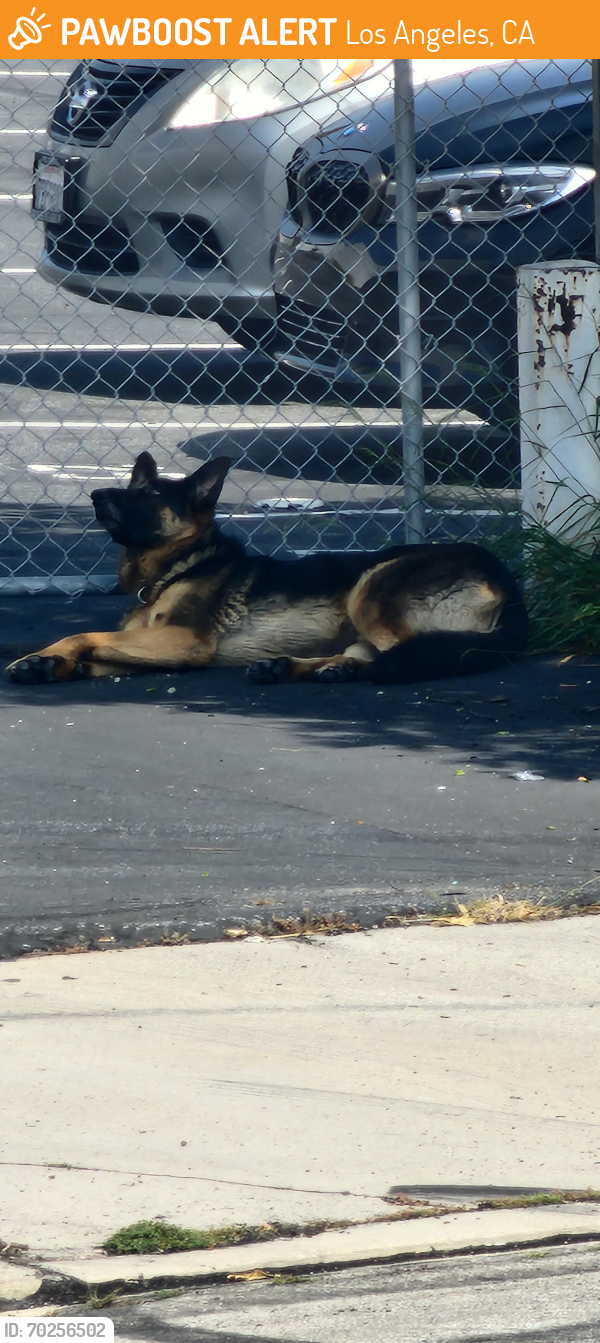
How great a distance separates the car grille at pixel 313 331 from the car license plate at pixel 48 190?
169 cm

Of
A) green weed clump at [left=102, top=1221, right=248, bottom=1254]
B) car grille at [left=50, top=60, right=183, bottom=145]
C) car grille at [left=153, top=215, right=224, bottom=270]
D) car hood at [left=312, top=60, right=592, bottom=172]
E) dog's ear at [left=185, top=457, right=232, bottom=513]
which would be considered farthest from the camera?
car grille at [left=50, top=60, right=183, bottom=145]

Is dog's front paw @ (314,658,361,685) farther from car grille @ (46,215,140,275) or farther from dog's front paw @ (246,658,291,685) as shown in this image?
car grille @ (46,215,140,275)

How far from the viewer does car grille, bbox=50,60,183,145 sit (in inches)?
362

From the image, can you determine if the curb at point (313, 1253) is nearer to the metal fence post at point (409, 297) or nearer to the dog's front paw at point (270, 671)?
the dog's front paw at point (270, 671)

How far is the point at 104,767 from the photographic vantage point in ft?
16.3

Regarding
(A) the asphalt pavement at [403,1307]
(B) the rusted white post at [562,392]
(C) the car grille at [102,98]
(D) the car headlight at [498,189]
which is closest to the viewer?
(A) the asphalt pavement at [403,1307]

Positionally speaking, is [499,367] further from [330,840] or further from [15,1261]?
[15,1261]

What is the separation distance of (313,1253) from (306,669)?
3.51 metres

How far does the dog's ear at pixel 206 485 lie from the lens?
6039 millimetres

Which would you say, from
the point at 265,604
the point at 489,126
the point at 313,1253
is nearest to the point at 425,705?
the point at 265,604

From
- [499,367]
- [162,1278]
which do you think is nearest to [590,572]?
[499,367]

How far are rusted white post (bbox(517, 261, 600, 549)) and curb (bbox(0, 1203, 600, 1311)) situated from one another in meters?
4.00

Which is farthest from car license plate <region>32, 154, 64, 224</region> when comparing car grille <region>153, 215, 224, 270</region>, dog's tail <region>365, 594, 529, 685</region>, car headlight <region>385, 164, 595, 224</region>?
dog's tail <region>365, 594, 529, 685</region>
